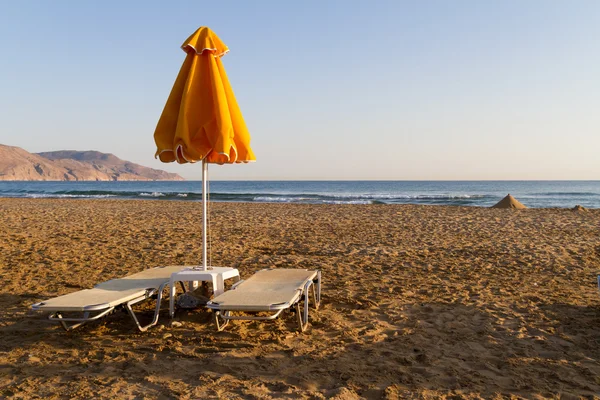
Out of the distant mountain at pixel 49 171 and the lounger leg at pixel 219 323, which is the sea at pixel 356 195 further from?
the distant mountain at pixel 49 171

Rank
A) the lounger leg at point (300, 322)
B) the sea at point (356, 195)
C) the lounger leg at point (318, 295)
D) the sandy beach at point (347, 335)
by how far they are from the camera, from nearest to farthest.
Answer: the sandy beach at point (347, 335) → the lounger leg at point (300, 322) → the lounger leg at point (318, 295) → the sea at point (356, 195)

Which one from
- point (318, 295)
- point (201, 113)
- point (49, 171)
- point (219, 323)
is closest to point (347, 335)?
point (318, 295)

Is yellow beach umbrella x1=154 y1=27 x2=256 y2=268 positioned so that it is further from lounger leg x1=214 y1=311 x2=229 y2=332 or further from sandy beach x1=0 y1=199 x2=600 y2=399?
sandy beach x1=0 y1=199 x2=600 y2=399

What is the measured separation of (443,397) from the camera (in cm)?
307

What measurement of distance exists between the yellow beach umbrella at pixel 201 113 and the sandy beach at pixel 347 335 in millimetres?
1673

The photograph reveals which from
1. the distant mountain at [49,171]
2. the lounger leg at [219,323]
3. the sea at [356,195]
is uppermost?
the distant mountain at [49,171]

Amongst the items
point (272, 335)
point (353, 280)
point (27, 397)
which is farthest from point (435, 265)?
point (27, 397)

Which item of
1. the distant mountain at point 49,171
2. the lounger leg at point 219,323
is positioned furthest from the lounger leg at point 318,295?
the distant mountain at point 49,171

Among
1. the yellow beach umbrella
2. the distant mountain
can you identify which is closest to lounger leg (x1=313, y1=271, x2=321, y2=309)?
the yellow beach umbrella

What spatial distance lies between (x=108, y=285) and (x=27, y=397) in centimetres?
170

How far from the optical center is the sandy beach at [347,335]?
127 inches

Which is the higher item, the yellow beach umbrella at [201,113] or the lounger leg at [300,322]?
the yellow beach umbrella at [201,113]

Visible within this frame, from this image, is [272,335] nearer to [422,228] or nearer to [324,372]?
[324,372]

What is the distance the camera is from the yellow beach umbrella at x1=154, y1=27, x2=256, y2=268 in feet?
14.1
